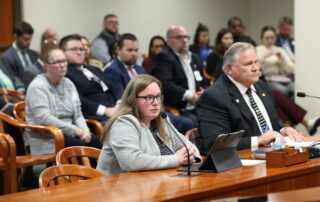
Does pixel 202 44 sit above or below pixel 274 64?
above

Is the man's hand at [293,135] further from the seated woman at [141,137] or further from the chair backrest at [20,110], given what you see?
the chair backrest at [20,110]

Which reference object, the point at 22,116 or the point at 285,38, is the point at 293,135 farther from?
the point at 285,38

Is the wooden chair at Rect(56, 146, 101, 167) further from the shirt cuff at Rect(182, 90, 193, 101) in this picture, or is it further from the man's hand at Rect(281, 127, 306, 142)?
the shirt cuff at Rect(182, 90, 193, 101)

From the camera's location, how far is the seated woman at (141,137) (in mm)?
3354

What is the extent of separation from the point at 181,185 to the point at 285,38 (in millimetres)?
7691

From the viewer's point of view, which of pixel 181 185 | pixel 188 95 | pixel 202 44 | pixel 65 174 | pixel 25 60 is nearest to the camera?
pixel 181 185

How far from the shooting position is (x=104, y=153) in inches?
137

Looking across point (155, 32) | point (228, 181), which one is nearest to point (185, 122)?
point (228, 181)

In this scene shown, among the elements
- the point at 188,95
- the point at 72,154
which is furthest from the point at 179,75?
the point at 72,154

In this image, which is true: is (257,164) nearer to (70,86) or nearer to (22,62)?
(70,86)

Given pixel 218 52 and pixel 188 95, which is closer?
pixel 188 95

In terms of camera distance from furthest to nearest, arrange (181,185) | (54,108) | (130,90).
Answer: (54,108) → (130,90) → (181,185)

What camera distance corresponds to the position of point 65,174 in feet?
10.4

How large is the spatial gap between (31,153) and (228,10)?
6.91m
